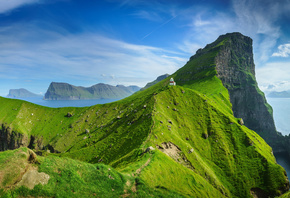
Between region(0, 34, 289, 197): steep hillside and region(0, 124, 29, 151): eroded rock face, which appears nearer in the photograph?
region(0, 34, 289, 197): steep hillside

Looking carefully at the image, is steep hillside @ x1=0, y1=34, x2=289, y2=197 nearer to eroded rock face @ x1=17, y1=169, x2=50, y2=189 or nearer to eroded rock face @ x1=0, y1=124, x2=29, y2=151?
eroded rock face @ x1=17, y1=169, x2=50, y2=189

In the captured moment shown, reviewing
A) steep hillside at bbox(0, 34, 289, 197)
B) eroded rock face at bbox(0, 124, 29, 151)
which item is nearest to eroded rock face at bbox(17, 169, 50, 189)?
steep hillside at bbox(0, 34, 289, 197)

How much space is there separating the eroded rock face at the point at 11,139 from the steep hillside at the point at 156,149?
0.86 metres

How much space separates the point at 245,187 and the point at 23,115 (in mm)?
186982

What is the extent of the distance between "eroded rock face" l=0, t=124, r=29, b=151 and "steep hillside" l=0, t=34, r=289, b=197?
858mm

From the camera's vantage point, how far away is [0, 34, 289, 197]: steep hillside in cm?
2962

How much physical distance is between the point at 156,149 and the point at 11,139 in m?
151

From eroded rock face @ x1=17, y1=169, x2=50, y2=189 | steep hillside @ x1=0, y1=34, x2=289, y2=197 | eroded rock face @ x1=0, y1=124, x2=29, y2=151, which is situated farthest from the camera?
eroded rock face @ x1=0, y1=124, x2=29, y2=151

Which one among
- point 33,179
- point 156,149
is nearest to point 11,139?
point 156,149

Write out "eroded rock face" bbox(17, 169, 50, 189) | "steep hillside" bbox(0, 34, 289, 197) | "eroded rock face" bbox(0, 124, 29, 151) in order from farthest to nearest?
"eroded rock face" bbox(0, 124, 29, 151)
"steep hillside" bbox(0, 34, 289, 197)
"eroded rock face" bbox(17, 169, 50, 189)

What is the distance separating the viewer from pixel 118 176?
30516 mm

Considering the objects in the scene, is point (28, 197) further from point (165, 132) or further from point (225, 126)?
point (225, 126)

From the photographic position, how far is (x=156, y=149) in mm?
50500

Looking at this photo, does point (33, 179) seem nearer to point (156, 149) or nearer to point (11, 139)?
point (156, 149)
